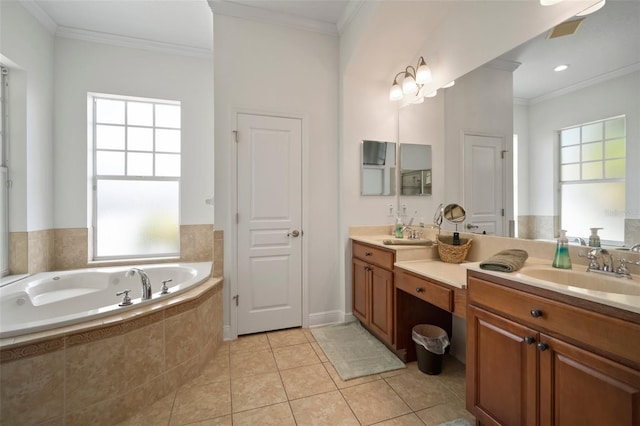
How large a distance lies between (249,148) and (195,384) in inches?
75.3

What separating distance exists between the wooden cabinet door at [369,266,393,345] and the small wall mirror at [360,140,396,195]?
87cm

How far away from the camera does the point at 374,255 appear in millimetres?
2289

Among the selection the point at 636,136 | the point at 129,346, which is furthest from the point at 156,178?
the point at 636,136

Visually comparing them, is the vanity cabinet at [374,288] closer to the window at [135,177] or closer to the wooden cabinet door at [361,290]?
the wooden cabinet door at [361,290]

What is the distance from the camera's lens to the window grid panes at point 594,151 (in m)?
1.25

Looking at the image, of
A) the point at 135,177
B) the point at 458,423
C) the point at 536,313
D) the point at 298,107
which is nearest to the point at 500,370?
the point at 536,313

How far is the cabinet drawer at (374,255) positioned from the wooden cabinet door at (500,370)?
752 millimetres

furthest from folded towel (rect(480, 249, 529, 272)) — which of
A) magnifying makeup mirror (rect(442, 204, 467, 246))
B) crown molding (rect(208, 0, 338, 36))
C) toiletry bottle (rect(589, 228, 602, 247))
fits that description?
crown molding (rect(208, 0, 338, 36))

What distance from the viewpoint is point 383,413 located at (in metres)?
1.53

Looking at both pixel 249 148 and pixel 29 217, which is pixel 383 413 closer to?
pixel 249 148

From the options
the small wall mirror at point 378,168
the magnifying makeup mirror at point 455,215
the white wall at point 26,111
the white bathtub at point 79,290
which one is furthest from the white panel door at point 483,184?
the white wall at point 26,111

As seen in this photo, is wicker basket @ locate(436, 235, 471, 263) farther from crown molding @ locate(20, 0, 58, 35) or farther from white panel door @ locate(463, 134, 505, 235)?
crown molding @ locate(20, 0, 58, 35)

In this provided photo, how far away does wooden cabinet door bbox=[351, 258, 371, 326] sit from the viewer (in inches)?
94.1

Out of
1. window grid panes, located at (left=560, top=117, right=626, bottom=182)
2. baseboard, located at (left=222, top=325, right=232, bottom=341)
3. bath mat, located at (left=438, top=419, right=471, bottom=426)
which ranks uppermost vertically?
window grid panes, located at (left=560, top=117, right=626, bottom=182)
